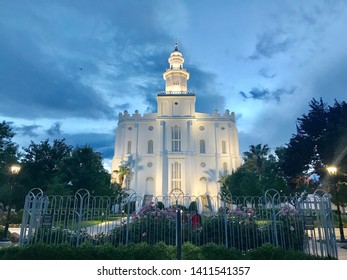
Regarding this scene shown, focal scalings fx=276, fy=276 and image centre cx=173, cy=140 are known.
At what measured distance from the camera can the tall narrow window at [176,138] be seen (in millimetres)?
51312

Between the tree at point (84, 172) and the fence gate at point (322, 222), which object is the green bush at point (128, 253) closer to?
the fence gate at point (322, 222)

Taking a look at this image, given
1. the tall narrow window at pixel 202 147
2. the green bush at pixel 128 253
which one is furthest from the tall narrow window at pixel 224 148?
the green bush at pixel 128 253

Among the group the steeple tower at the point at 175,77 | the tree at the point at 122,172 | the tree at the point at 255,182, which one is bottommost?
the tree at the point at 255,182

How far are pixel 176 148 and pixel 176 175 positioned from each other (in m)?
5.29

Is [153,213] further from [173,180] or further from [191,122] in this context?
[191,122]

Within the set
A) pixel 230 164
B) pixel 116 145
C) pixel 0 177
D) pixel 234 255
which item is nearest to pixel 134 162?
pixel 116 145

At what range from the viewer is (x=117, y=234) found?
11203mm

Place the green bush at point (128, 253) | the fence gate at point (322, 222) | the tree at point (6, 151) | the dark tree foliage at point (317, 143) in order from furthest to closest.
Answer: the tree at point (6, 151)
the dark tree foliage at point (317, 143)
the fence gate at point (322, 222)
the green bush at point (128, 253)

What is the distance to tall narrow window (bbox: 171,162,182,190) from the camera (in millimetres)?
48597

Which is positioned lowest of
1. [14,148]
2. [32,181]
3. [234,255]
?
[234,255]

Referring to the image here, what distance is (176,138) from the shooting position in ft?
170

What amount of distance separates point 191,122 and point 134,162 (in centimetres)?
1297

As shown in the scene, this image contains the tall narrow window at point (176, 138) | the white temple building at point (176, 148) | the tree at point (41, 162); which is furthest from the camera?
the tall narrow window at point (176, 138)

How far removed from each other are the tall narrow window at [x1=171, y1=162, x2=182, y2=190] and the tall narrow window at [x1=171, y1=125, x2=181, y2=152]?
3.20 m
